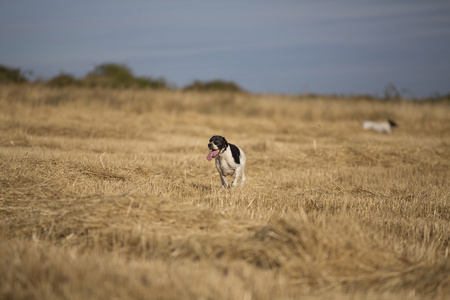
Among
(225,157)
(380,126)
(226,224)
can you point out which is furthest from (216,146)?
(380,126)

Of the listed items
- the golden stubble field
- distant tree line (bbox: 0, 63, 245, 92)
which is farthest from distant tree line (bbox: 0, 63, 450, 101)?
the golden stubble field

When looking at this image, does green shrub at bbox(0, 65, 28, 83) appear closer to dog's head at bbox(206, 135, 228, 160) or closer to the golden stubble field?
the golden stubble field

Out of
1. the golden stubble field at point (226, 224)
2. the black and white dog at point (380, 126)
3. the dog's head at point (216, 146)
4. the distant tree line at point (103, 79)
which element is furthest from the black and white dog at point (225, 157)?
the distant tree line at point (103, 79)

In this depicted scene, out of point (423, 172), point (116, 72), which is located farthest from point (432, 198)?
point (116, 72)

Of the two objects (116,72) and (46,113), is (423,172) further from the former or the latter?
(116,72)

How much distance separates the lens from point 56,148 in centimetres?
1151

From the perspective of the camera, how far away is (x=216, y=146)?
25.4ft

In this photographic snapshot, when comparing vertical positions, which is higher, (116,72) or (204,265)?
(116,72)

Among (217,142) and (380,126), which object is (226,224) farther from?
(380,126)

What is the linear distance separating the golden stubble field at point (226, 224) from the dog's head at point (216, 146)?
24.3 inches

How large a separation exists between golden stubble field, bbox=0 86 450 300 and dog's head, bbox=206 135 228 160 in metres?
0.62

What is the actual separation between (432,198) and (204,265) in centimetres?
512

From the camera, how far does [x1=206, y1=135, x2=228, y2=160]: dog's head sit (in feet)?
25.2

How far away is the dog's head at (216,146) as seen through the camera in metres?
7.70
